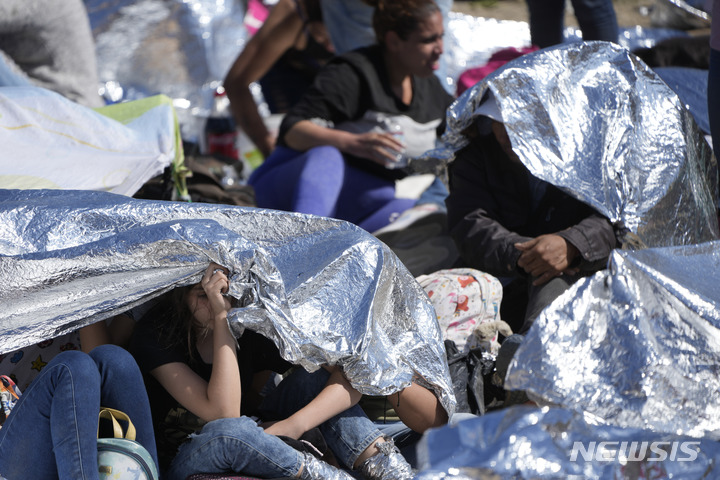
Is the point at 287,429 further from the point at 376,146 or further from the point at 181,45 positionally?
the point at 181,45

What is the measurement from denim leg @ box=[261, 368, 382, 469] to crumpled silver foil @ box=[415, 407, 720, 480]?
41 centimetres

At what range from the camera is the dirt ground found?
21.3 feet

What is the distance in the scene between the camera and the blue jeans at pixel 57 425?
1.74 metres

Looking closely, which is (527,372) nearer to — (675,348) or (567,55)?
(675,348)

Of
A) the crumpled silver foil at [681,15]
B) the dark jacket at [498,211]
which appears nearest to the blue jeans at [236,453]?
the dark jacket at [498,211]

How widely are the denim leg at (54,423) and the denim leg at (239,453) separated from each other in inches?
8.7

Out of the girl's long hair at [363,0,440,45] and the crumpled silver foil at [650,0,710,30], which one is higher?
the girl's long hair at [363,0,440,45]

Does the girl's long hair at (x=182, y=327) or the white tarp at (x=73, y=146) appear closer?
the girl's long hair at (x=182, y=327)

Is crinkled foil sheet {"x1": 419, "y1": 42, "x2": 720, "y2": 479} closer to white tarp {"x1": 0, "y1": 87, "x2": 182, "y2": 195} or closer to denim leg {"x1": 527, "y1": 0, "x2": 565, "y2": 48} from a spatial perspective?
white tarp {"x1": 0, "y1": 87, "x2": 182, "y2": 195}

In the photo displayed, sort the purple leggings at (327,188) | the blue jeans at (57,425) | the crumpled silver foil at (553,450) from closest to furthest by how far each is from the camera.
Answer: the crumpled silver foil at (553,450) → the blue jeans at (57,425) → the purple leggings at (327,188)

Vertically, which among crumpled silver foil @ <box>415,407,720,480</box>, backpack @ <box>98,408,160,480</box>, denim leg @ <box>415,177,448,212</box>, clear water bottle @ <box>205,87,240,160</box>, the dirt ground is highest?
crumpled silver foil @ <box>415,407,720,480</box>

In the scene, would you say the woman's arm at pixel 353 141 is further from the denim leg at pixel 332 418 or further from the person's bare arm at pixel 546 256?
the denim leg at pixel 332 418

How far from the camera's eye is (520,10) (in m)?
7.20

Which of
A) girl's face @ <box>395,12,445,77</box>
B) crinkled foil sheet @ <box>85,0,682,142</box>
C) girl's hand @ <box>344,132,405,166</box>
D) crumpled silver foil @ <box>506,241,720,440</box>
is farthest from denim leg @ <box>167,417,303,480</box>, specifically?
crinkled foil sheet @ <box>85,0,682,142</box>
